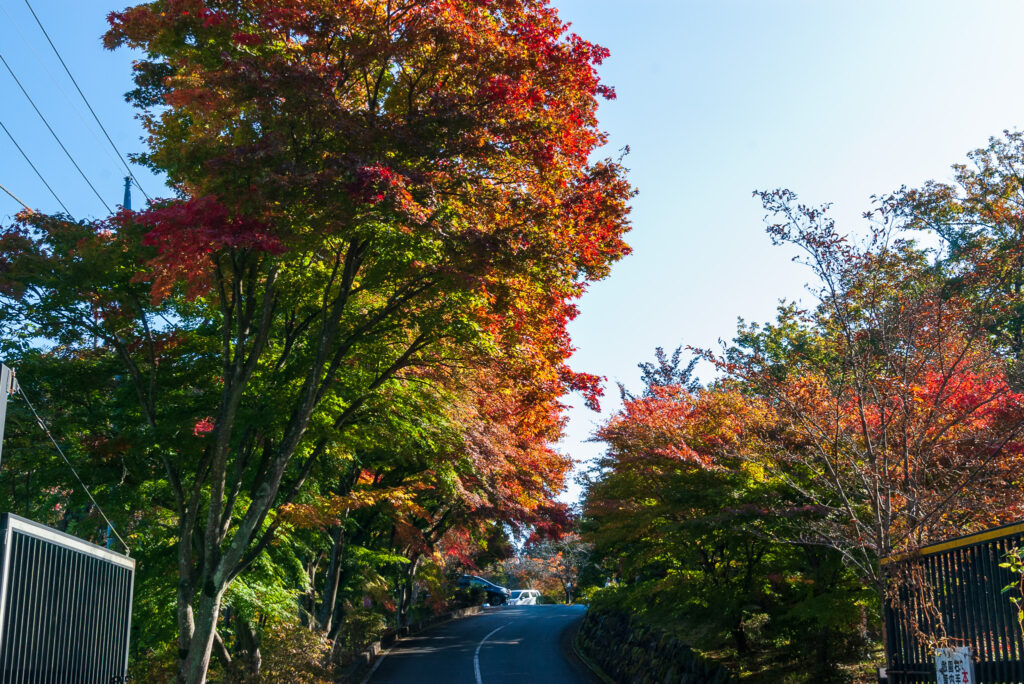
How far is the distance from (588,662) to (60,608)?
66.8 feet

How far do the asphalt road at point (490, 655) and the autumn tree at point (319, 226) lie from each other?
35.4 feet

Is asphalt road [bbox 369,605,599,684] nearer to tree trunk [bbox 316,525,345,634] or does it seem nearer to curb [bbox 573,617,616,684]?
curb [bbox 573,617,616,684]

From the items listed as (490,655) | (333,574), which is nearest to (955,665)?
(333,574)

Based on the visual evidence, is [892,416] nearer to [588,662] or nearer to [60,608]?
[60,608]

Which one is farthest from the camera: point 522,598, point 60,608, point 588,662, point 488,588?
point 522,598

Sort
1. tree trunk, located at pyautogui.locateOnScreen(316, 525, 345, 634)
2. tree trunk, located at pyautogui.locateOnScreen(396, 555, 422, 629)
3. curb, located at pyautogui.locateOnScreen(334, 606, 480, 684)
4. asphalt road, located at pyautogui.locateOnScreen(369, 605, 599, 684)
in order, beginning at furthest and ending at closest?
tree trunk, located at pyautogui.locateOnScreen(396, 555, 422, 629)
tree trunk, located at pyautogui.locateOnScreen(316, 525, 345, 634)
asphalt road, located at pyautogui.locateOnScreen(369, 605, 599, 684)
curb, located at pyautogui.locateOnScreen(334, 606, 480, 684)

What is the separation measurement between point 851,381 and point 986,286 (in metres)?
2.11

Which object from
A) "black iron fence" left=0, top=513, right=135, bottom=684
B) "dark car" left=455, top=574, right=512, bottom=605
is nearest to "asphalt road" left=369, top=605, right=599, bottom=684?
"dark car" left=455, top=574, right=512, bottom=605

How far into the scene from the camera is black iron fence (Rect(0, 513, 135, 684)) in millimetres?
7488

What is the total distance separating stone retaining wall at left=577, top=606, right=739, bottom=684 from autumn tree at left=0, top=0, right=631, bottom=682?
742 cm

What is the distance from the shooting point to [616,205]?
12273 millimetres

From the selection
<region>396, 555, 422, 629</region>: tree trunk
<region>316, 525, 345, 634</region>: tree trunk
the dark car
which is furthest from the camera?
the dark car

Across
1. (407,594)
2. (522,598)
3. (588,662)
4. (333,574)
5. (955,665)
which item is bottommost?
(588,662)

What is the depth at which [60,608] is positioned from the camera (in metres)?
8.81
